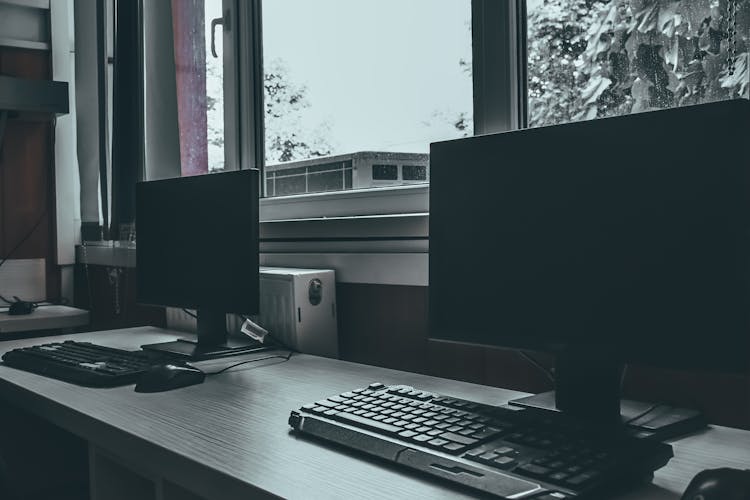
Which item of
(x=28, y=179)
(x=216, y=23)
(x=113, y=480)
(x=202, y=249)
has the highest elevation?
(x=216, y=23)

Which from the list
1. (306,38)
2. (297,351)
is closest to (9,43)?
(306,38)

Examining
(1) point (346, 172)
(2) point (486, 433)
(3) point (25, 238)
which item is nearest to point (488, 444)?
(2) point (486, 433)

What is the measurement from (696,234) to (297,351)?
1.11 m

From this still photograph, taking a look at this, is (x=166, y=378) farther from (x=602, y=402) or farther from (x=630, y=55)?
(x=630, y=55)

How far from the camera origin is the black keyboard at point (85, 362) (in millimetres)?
1506

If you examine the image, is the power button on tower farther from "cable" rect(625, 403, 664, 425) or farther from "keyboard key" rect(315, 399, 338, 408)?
"cable" rect(625, 403, 664, 425)

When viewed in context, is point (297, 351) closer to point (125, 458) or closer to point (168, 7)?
point (125, 458)

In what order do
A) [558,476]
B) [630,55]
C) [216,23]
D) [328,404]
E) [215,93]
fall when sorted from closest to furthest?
[558,476]
[328,404]
[630,55]
[216,23]
[215,93]

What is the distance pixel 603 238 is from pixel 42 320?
2.24 m

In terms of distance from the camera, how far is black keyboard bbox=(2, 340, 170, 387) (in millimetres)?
1506

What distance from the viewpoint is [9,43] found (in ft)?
10.5

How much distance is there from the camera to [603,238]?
3.29 ft

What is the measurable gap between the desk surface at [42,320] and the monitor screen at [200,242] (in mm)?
778

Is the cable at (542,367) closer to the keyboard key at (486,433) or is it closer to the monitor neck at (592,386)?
the monitor neck at (592,386)
